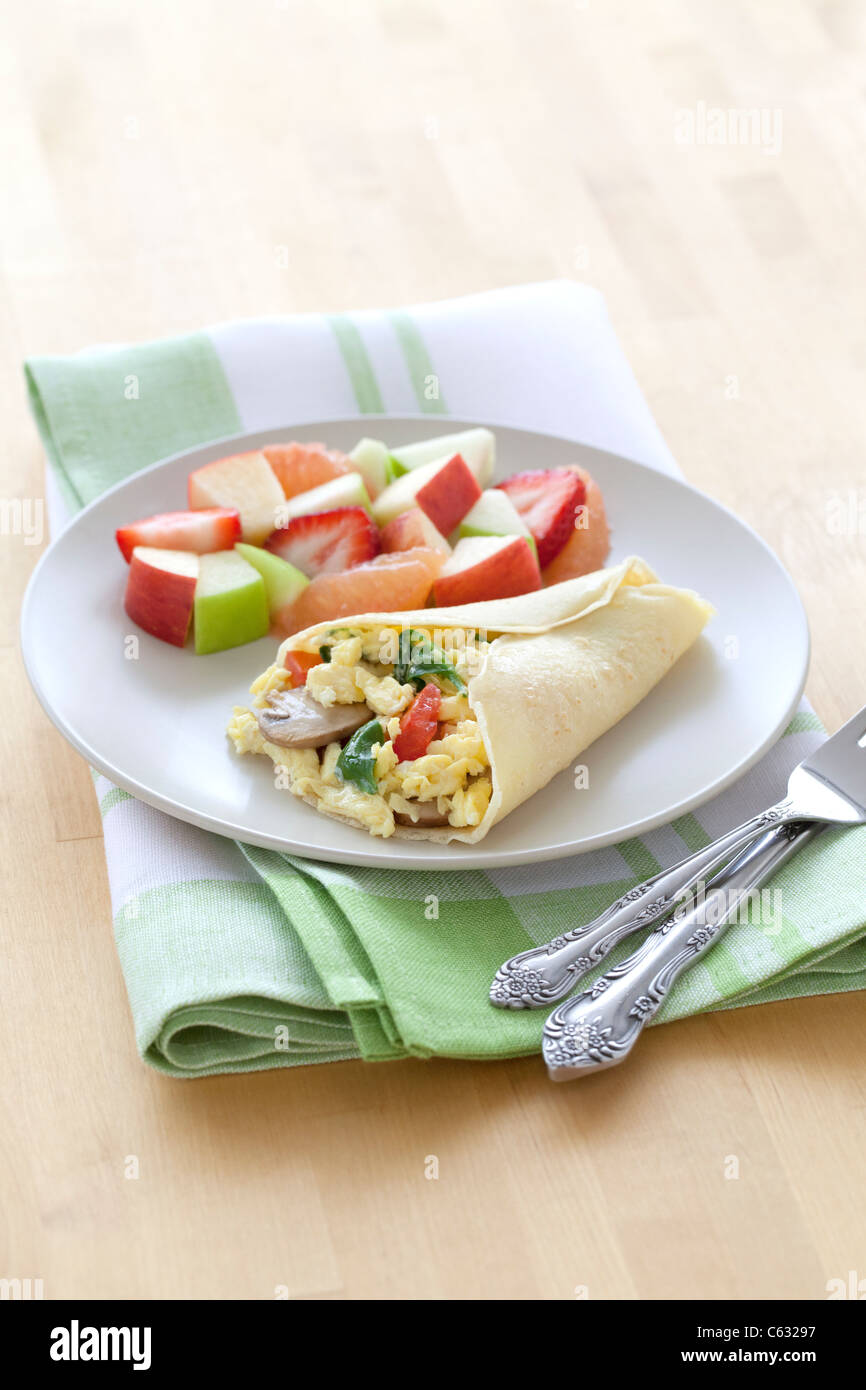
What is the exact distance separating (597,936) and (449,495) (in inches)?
40.4

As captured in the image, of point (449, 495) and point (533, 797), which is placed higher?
point (449, 495)

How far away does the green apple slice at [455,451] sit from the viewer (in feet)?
9.07

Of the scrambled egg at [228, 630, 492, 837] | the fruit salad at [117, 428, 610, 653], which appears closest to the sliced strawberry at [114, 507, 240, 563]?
the fruit salad at [117, 428, 610, 653]

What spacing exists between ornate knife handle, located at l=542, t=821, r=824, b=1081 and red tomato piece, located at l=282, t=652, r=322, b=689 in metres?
0.72

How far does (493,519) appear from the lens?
2.68m

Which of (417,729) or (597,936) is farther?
A: (417,729)

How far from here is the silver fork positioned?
6.29 ft

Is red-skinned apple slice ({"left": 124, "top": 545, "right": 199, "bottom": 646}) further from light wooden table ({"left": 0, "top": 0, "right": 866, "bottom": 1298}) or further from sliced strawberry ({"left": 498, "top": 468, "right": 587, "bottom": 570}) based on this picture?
sliced strawberry ({"left": 498, "top": 468, "right": 587, "bottom": 570})

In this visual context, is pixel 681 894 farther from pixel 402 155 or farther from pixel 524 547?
pixel 402 155

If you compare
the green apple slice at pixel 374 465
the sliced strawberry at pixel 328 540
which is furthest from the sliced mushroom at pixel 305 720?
the green apple slice at pixel 374 465

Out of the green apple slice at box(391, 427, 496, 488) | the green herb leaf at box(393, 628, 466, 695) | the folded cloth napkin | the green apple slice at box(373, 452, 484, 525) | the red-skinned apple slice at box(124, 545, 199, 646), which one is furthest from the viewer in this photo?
the green apple slice at box(391, 427, 496, 488)

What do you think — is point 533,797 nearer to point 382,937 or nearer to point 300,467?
point 382,937

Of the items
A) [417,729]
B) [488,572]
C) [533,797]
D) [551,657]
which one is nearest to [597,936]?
[533,797]

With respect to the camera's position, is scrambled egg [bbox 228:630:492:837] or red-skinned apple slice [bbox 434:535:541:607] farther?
red-skinned apple slice [bbox 434:535:541:607]
